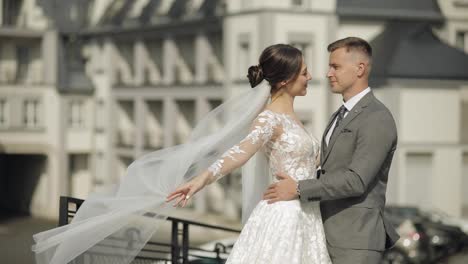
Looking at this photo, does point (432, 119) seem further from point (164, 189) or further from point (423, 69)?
point (164, 189)

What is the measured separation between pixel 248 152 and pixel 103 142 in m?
50.0

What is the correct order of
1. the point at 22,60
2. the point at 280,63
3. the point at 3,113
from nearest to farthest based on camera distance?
1. the point at 280,63
2. the point at 3,113
3. the point at 22,60

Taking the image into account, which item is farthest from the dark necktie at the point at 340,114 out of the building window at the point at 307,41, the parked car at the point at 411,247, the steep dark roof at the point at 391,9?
the steep dark roof at the point at 391,9

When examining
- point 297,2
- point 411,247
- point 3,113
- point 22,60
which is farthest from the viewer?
point 22,60

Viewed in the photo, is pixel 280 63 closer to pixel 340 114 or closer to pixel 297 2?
pixel 340 114

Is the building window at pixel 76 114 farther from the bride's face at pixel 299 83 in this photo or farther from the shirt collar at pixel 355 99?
the shirt collar at pixel 355 99

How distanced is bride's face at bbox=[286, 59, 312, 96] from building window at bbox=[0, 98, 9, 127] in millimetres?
48893

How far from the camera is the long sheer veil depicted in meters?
7.27

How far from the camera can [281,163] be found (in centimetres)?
682

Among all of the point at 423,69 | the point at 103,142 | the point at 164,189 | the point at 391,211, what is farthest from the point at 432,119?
the point at 164,189

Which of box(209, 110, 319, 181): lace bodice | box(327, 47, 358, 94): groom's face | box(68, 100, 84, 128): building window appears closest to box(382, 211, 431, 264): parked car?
box(209, 110, 319, 181): lace bodice

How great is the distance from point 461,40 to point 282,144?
1480 inches

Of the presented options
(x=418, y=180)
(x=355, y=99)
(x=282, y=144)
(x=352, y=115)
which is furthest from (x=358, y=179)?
(x=418, y=180)

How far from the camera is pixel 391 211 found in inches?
1294
